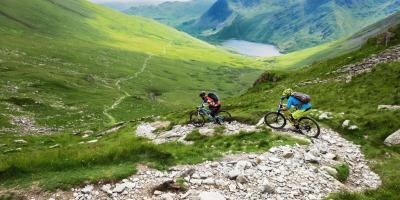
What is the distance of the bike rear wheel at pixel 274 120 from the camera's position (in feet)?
91.1

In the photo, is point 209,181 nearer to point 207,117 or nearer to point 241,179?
point 241,179

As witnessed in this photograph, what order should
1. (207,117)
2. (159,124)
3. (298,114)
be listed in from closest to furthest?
(298,114)
(207,117)
(159,124)

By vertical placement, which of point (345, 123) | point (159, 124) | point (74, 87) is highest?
point (345, 123)

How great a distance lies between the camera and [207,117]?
107 feet

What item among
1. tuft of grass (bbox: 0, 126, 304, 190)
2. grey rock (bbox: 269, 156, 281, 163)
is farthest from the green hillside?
grey rock (bbox: 269, 156, 281, 163)

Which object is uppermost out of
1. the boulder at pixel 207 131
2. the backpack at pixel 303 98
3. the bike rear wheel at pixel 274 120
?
the backpack at pixel 303 98

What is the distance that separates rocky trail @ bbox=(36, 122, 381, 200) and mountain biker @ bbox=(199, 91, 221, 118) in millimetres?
10207

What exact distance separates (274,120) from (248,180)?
11148 mm

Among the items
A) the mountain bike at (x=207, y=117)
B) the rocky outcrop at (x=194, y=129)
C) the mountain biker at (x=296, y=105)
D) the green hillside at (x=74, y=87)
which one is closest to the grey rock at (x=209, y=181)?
the rocky outcrop at (x=194, y=129)

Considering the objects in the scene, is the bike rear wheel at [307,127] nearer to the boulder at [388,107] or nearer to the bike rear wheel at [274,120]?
the bike rear wheel at [274,120]

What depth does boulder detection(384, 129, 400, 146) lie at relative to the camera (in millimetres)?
25058

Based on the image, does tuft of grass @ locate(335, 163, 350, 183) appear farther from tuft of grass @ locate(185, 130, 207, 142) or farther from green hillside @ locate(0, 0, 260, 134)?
green hillside @ locate(0, 0, 260, 134)

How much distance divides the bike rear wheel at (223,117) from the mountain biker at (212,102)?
1.85 feet

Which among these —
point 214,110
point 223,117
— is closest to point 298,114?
point 214,110
